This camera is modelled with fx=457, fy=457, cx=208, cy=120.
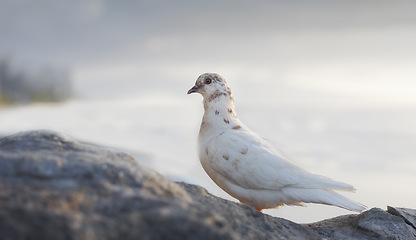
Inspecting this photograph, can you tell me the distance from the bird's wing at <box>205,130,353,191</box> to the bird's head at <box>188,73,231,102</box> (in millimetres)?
572

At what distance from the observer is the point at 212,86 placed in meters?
4.91

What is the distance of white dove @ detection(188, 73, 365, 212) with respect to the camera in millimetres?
4168

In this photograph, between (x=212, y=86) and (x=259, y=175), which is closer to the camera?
(x=259, y=175)

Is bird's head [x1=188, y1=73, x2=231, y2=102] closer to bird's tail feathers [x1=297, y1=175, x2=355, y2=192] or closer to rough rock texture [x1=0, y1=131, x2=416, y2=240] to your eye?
bird's tail feathers [x1=297, y1=175, x2=355, y2=192]

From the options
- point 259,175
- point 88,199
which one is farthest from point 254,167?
point 88,199

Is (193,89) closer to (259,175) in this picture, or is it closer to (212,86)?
(212,86)

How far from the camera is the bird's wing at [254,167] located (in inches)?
166

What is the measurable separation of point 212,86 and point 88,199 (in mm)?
2894

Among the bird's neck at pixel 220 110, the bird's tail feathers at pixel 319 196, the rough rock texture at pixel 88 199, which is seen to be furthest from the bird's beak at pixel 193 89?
the rough rock texture at pixel 88 199

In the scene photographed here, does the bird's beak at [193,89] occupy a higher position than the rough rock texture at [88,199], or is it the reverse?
the bird's beak at [193,89]

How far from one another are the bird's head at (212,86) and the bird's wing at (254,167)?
22.5 inches

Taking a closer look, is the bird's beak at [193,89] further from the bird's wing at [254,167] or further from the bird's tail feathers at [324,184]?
the bird's tail feathers at [324,184]

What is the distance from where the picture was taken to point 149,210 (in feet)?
7.17

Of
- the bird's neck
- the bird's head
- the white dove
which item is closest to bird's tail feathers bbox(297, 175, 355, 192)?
the white dove
